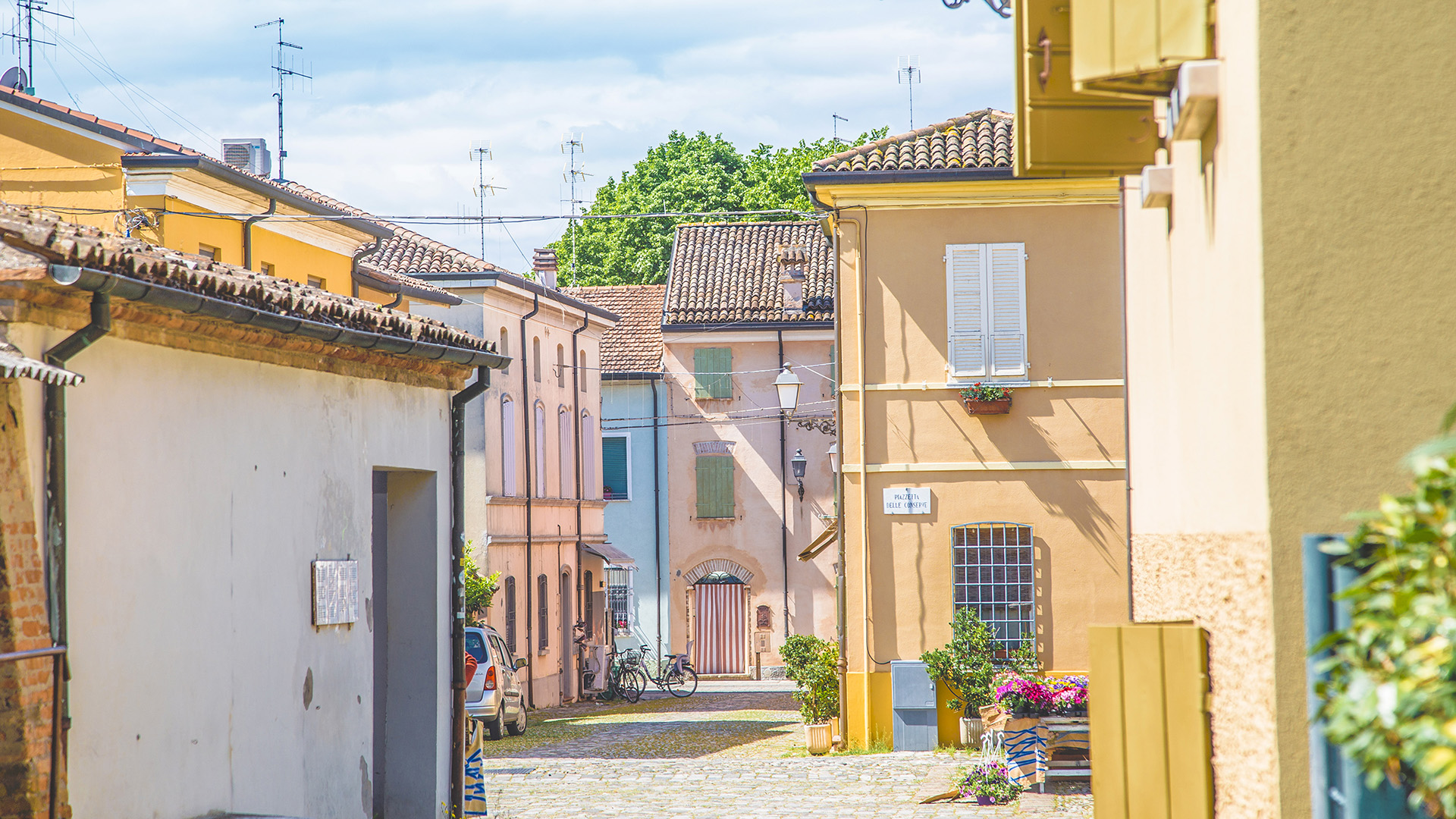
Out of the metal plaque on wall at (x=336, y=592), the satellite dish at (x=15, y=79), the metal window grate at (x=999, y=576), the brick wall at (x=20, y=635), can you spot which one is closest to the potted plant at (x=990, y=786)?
the metal window grate at (x=999, y=576)

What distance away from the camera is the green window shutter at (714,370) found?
3556 centimetres

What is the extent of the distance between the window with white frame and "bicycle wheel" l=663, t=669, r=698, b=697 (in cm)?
1649

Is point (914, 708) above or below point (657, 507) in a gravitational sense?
below

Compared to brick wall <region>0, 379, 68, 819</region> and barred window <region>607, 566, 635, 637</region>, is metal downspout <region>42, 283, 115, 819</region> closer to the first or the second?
brick wall <region>0, 379, 68, 819</region>

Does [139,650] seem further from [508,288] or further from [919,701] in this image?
[508,288]

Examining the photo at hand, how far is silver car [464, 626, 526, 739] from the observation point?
21703 millimetres

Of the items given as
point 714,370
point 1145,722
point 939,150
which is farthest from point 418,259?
point 1145,722

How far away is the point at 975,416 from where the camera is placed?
17469mm

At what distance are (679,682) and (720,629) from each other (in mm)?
3557

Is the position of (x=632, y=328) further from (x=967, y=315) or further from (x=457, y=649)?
(x=457, y=649)

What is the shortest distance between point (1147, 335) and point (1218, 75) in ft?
8.38

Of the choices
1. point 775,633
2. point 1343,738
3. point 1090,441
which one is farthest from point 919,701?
point 775,633

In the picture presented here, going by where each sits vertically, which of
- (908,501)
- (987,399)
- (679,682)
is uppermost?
(987,399)

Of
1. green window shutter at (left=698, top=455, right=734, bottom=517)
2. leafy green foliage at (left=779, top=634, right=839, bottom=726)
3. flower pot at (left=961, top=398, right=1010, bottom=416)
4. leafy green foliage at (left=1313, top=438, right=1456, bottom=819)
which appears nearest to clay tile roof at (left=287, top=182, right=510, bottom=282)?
green window shutter at (left=698, top=455, right=734, bottom=517)
